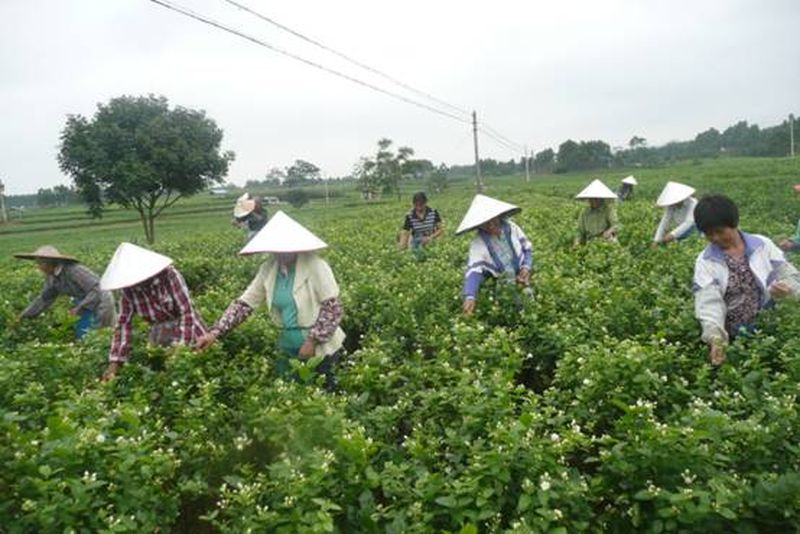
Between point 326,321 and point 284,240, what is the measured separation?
67cm

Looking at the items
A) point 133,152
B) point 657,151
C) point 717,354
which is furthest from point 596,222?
point 657,151

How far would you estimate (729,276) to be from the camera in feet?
13.8

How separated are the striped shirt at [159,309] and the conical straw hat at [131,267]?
127mm

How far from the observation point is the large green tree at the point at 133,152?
20172 mm

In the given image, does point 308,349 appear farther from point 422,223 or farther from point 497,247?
point 422,223

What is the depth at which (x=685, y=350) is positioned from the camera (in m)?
4.44

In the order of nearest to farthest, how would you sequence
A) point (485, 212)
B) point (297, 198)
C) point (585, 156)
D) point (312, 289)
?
point (312, 289) → point (485, 212) → point (297, 198) → point (585, 156)

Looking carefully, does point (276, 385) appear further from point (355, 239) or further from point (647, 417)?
point (355, 239)

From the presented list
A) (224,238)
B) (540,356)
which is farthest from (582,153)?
(540,356)

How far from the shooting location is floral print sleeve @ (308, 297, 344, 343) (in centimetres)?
458

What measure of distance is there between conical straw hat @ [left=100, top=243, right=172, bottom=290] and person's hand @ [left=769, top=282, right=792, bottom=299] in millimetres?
4307

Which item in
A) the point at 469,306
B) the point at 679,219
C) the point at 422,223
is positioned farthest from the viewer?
the point at 422,223

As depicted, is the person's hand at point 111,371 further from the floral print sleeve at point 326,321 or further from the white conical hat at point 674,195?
the white conical hat at point 674,195

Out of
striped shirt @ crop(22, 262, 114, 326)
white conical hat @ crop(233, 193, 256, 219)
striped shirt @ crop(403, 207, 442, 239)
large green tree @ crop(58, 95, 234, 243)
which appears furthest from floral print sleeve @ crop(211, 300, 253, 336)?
large green tree @ crop(58, 95, 234, 243)
